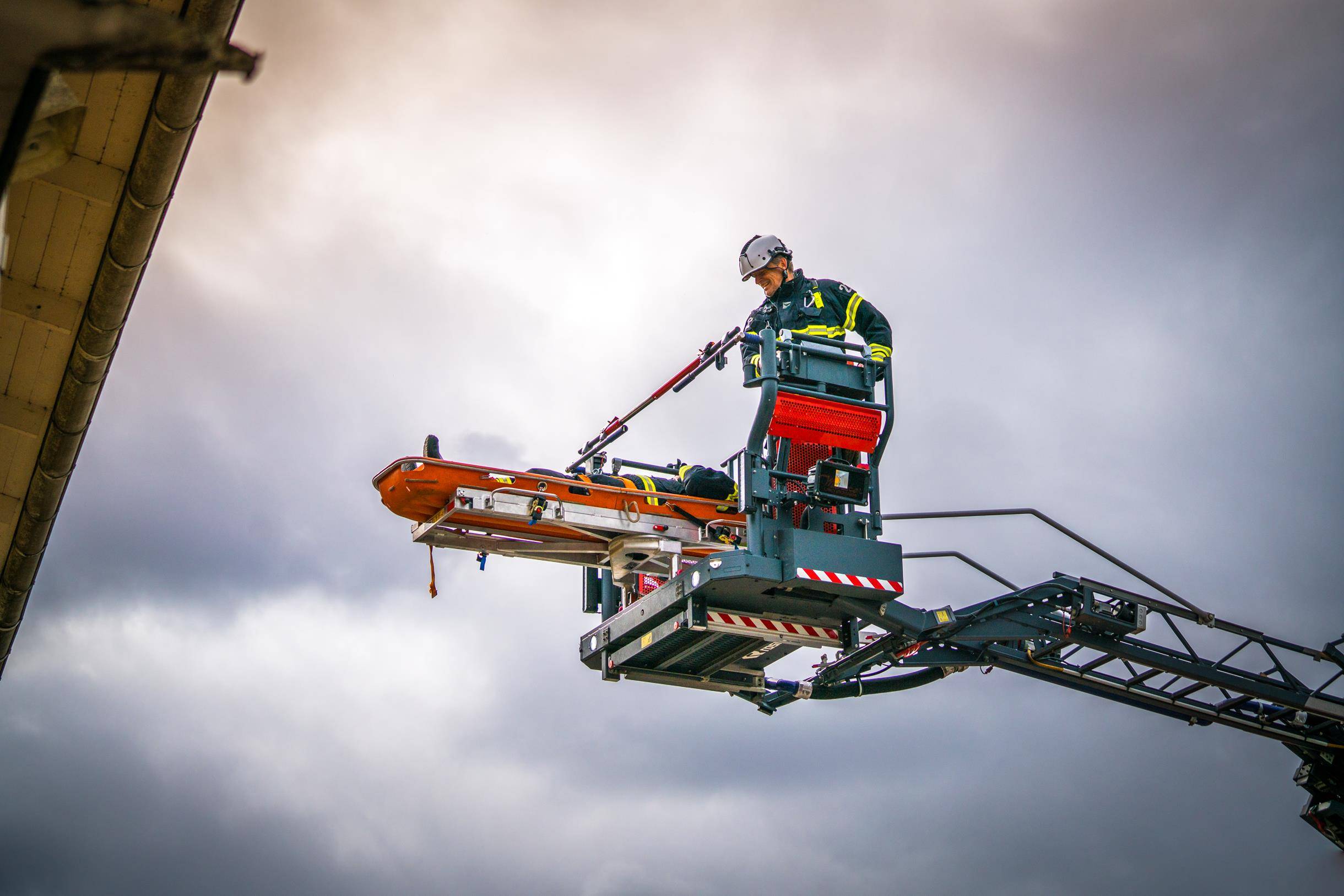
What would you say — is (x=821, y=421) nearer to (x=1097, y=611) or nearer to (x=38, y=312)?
(x=1097, y=611)

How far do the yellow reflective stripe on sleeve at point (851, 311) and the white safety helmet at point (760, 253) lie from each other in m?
0.78

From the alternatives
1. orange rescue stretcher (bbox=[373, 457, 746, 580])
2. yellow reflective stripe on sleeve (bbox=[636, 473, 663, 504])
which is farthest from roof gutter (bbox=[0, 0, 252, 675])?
yellow reflective stripe on sleeve (bbox=[636, 473, 663, 504])

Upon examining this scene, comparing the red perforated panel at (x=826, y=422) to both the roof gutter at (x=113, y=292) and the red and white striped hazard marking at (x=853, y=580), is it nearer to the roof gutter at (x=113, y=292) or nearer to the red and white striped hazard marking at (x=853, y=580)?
the red and white striped hazard marking at (x=853, y=580)

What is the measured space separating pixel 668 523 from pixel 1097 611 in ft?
14.1

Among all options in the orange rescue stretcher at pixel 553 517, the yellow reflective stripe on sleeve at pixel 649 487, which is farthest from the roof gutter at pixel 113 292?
the yellow reflective stripe on sleeve at pixel 649 487

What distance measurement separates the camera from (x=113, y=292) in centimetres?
895

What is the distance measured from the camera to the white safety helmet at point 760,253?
38.8 ft

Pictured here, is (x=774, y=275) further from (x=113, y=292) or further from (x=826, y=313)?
(x=113, y=292)

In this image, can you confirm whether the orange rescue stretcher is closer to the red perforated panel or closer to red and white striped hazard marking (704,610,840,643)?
red and white striped hazard marking (704,610,840,643)

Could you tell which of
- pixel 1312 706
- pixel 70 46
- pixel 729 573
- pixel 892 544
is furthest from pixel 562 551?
pixel 70 46

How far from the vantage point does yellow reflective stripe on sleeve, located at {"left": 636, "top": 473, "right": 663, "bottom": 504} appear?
37.9 feet

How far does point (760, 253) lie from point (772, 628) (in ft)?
11.3

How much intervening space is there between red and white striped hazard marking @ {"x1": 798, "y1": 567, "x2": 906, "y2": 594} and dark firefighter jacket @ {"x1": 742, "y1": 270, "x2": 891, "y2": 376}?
203 centimetres

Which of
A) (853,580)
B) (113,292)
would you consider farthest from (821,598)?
(113,292)
